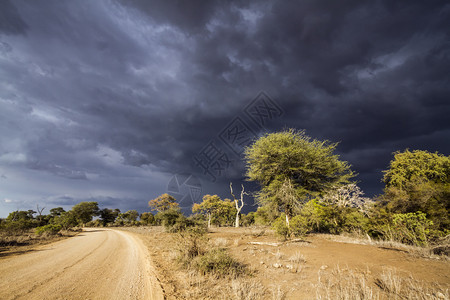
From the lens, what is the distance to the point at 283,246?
10398mm

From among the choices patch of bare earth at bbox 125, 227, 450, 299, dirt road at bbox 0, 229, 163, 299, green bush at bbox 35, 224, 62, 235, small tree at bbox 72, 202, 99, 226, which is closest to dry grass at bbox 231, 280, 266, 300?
patch of bare earth at bbox 125, 227, 450, 299

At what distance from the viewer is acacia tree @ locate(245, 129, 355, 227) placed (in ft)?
51.2

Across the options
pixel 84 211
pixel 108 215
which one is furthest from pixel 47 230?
pixel 108 215

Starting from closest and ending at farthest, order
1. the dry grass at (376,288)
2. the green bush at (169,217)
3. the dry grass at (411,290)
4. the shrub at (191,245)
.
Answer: the dry grass at (411,290) < the dry grass at (376,288) < the shrub at (191,245) < the green bush at (169,217)

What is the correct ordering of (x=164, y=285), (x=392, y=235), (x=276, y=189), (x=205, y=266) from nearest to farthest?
(x=164, y=285) < (x=205, y=266) < (x=392, y=235) < (x=276, y=189)

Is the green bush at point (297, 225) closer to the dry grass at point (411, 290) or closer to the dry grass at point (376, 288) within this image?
the dry grass at point (376, 288)

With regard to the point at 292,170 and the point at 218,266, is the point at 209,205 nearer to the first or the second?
the point at 292,170

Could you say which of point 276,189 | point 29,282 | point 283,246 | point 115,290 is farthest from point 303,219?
point 29,282

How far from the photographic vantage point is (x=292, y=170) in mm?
16359

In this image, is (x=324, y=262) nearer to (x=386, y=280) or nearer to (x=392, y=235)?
(x=386, y=280)

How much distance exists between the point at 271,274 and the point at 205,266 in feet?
7.82

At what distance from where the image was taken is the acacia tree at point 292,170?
15.6 m

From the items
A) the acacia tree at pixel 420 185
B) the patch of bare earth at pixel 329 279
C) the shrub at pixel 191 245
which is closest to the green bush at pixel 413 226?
the acacia tree at pixel 420 185

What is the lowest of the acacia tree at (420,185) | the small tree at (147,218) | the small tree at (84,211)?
the small tree at (147,218)
